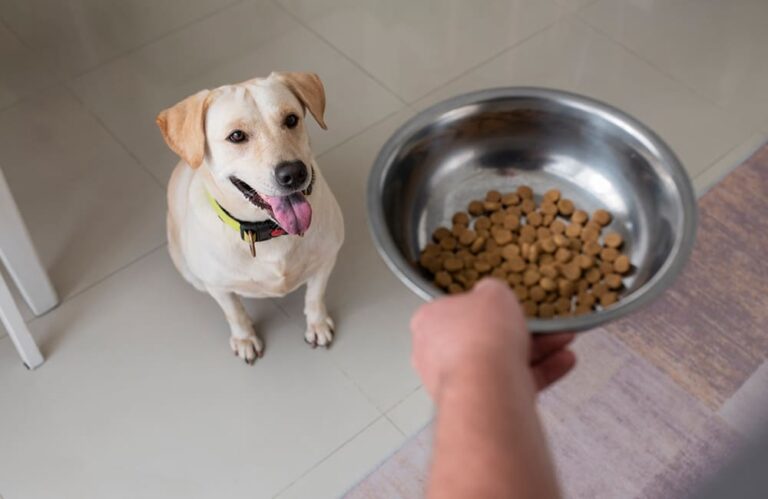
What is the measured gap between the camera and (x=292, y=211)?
4.97ft

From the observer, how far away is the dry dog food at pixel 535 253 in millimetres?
1427

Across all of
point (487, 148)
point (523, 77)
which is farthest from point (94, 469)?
point (523, 77)

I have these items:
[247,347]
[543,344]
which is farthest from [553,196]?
[247,347]

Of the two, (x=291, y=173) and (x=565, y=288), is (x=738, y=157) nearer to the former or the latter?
(x=565, y=288)

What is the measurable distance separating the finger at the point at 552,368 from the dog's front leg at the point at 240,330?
774 millimetres

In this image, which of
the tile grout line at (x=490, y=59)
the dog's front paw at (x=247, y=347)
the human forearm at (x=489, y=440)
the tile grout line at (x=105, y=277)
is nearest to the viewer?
the human forearm at (x=489, y=440)

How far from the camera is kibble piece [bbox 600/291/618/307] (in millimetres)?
1385

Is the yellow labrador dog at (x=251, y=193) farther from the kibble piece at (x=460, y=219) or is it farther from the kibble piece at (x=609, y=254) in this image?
the kibble piece at (x=609, y=254)

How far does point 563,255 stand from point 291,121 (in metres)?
0.54

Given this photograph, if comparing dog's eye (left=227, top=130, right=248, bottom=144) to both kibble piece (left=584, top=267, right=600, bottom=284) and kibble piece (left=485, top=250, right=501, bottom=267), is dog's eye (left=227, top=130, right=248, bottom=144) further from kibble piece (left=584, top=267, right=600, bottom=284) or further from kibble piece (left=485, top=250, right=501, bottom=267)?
kibble piece (left=584, top=267, right=600, bottom=284)

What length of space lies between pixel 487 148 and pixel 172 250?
757 mm

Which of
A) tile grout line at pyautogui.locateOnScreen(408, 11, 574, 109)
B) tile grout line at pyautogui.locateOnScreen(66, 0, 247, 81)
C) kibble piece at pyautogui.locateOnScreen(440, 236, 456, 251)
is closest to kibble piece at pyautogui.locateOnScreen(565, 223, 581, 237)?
kibble piece at pyautogui.locateOnScreen(440, 236, 456, 251)

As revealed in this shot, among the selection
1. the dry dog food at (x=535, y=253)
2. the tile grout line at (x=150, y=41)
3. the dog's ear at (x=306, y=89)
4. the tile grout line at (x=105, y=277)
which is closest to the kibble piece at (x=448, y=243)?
the dry dog food at (x=535, y=253)

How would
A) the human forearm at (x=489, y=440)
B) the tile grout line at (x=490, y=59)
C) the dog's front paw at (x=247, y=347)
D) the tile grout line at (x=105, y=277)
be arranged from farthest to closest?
1. the tile grout line at (x=490, y=59)
2. the tile grout line at (x=105, y=277)
3. the dog's front paw at (x=247, y=347)
4. the human forearm at (x=489, y=440)
